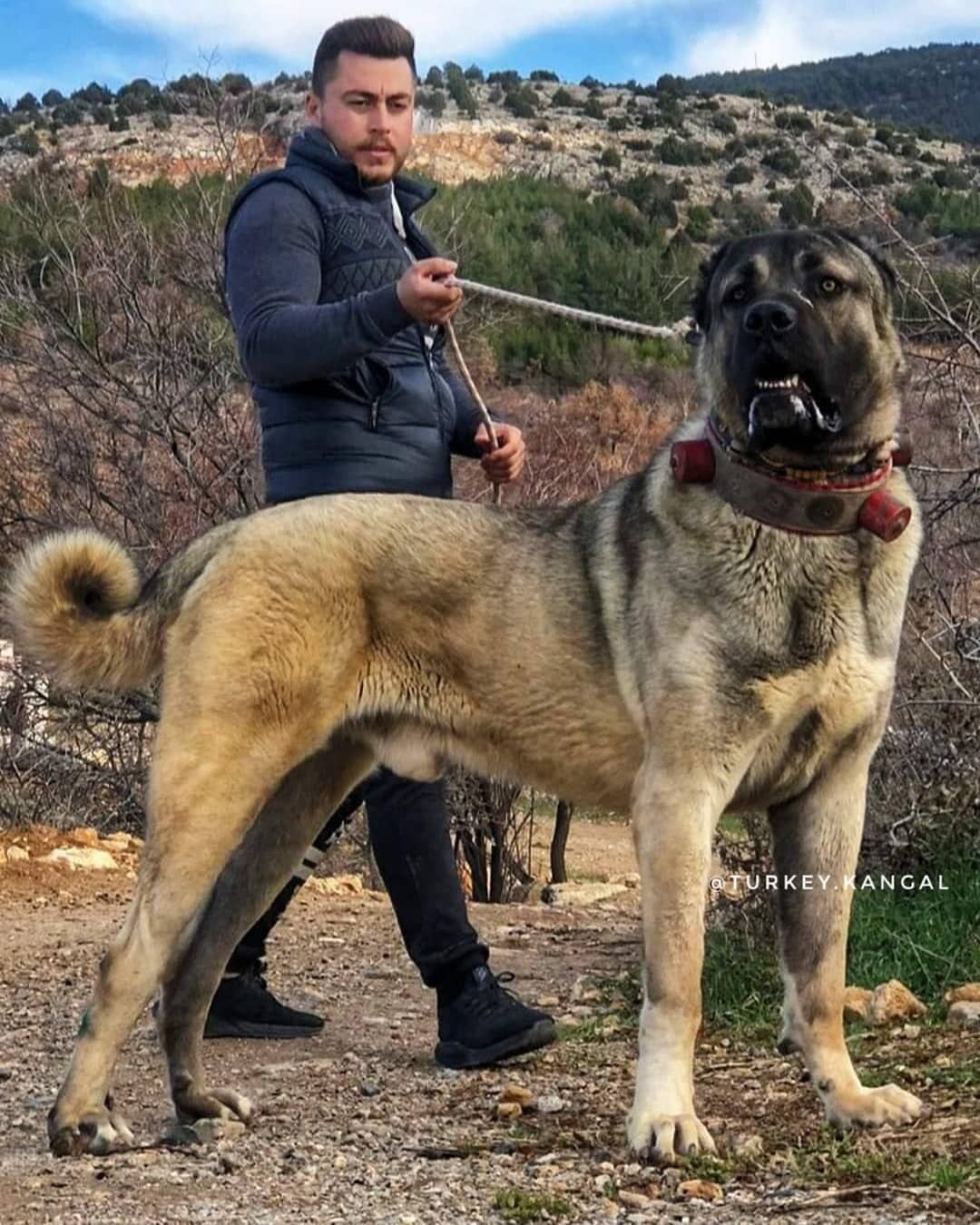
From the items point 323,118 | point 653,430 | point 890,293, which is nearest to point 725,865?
point 890,293

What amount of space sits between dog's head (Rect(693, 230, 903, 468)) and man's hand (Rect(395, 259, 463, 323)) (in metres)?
0.64

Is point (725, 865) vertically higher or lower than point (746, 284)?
lower

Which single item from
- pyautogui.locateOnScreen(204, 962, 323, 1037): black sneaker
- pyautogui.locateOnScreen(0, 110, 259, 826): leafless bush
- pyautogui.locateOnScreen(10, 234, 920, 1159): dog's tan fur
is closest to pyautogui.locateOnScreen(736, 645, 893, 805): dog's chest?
pyautogui.locateOnScreen(10, 234, 920, 1159): dog's tan fur

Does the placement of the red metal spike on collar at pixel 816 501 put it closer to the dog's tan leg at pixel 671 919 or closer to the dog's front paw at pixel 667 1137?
the dog's tan leg at pixel 671 919

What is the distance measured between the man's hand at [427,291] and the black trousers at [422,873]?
137cm

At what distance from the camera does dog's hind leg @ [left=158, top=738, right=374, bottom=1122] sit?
410cm

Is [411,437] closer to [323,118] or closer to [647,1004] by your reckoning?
[323,118]

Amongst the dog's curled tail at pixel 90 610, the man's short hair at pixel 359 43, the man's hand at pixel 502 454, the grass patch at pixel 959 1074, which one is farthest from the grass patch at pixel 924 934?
the man's short hair at pixel 359 43

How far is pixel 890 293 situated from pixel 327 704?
1.70 meters

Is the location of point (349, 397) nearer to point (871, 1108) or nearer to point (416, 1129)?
point (416, 1129)

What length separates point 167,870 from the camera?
12.5 feet

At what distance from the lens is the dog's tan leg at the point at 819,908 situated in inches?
150

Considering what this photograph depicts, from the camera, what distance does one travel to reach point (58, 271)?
38.0 feet

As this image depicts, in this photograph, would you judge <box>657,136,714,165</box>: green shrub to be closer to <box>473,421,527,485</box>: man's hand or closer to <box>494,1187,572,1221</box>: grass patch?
<box>473,421,527,485</box>: man's hand
